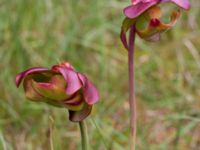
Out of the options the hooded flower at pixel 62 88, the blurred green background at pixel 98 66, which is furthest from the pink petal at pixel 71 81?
the blurred green background at pixel 98 66

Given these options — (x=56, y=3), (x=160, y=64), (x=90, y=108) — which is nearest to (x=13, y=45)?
(x=56, y=3)

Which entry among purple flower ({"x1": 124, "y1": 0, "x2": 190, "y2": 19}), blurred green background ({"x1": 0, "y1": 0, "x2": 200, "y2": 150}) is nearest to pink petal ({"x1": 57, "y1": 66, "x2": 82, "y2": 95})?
purple flower ({"x1": 124, "y1": 0, "x2": 190, "y2": 19})

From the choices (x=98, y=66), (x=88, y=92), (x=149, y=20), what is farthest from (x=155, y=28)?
(x=98, y=66)

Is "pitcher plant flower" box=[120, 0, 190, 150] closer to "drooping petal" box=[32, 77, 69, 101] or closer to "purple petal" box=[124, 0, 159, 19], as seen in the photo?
"purple petal" box=[124, 0, 159, 19]

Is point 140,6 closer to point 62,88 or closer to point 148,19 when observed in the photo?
point 148,19

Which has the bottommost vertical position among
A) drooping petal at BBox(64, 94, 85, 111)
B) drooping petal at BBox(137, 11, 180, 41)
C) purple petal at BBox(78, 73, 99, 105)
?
drooping petal at BBox(64, 94, 85, 111)

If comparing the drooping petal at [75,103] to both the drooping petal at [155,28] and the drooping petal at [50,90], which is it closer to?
the drooping petal at [50,90]

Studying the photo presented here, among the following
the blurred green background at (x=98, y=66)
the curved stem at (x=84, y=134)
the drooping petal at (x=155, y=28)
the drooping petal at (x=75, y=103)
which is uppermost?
the drooping petal at (x=155, y=28)
